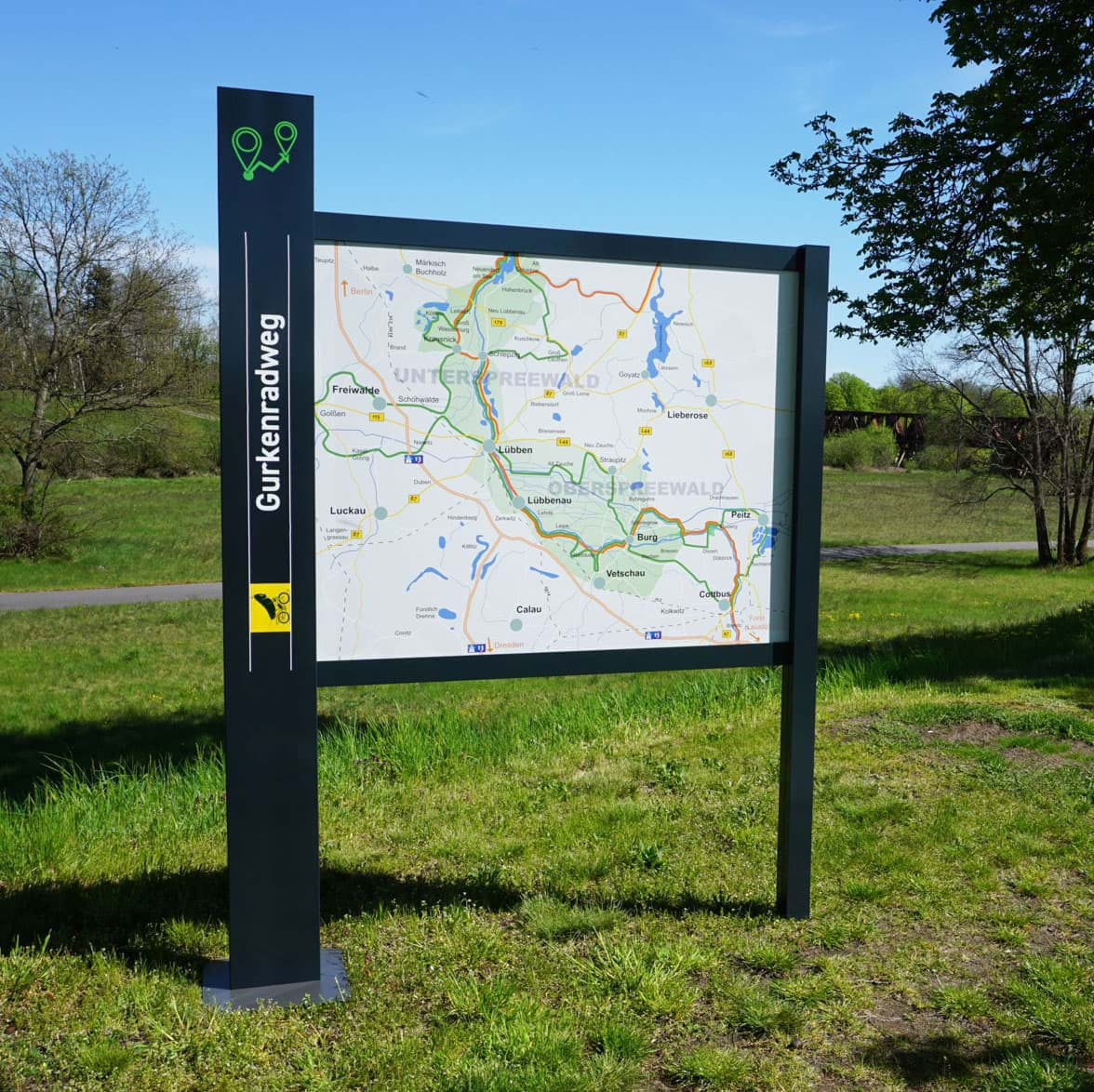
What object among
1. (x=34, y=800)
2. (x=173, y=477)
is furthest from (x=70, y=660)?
(x=173, y=477)

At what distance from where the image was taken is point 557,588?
4.05 metres

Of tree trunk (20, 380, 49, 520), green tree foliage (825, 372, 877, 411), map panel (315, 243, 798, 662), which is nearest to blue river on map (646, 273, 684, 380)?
map panel (315, 243, 798, 662)

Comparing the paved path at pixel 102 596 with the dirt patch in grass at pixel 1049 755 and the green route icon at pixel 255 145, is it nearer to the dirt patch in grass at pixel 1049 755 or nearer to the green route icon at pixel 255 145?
the dirt patch in grass at pixel 1049 755

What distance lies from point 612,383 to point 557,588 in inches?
32.5

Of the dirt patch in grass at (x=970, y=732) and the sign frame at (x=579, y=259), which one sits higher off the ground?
the sign frame at (x=579, y=259)

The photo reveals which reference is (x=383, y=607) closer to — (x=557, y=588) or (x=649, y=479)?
(x=557, y=588)

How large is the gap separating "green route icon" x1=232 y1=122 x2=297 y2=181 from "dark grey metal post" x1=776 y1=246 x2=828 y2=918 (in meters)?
2.05

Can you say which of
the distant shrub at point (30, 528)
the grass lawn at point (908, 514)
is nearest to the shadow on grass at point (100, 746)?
the distant shrub at point (30, 528)

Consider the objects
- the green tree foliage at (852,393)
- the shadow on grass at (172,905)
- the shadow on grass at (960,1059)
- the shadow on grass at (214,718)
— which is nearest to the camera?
the shadow on grass at (960,1059)

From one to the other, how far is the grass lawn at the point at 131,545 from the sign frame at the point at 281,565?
18.2 metres

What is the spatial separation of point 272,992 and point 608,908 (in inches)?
55.1

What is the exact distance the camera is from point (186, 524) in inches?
1201

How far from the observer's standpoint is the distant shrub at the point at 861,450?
67312 mm

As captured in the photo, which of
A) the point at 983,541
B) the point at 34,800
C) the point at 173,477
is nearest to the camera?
the point at 34,800
